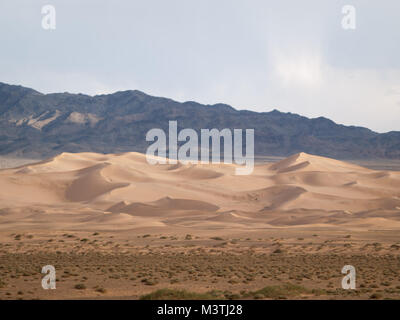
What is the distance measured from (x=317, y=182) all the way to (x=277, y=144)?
288 ft

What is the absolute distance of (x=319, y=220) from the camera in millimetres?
39438

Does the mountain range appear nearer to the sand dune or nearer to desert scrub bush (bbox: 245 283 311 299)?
the sand dune

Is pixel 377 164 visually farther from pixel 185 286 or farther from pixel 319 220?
pixel 185 286

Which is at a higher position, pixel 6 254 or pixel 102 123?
pixel 102 123

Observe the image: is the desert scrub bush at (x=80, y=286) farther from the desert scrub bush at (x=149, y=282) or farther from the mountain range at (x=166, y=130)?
the mountain range at (x=166, y=130)

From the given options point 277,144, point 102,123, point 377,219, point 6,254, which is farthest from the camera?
point 102,123

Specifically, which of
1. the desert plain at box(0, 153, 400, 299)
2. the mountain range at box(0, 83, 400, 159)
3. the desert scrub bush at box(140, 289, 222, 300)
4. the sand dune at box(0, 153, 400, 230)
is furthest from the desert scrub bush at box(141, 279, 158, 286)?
the mountain range at box(0, 83, 400, 159)

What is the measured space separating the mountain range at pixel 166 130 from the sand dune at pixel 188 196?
65623mm

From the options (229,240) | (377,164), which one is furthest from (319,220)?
(377,164)

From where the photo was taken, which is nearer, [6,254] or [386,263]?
[386,263]

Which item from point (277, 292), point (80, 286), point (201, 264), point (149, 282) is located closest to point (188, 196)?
point (201, 264)

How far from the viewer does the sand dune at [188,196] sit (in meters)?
41.0

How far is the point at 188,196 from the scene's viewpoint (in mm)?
54719
